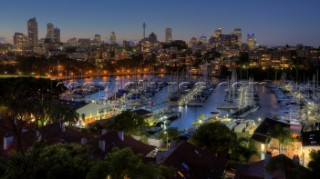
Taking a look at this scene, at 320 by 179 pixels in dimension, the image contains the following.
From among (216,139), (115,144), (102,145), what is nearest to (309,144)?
(216,139)

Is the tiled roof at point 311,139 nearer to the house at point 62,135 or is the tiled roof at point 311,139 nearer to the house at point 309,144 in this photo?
the house at point 309,144

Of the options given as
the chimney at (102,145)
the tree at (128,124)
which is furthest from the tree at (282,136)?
the chimney at (102,145)

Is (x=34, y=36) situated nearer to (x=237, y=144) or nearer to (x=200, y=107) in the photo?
(x=200, y=107)

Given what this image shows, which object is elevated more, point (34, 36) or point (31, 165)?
point (34, 36)

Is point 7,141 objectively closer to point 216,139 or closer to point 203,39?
point 216,139

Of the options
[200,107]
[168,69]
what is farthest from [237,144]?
[168,69]

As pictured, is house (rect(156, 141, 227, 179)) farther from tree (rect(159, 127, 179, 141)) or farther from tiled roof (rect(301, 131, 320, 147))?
tiled roof (rect(301, 131, 320, 147))
